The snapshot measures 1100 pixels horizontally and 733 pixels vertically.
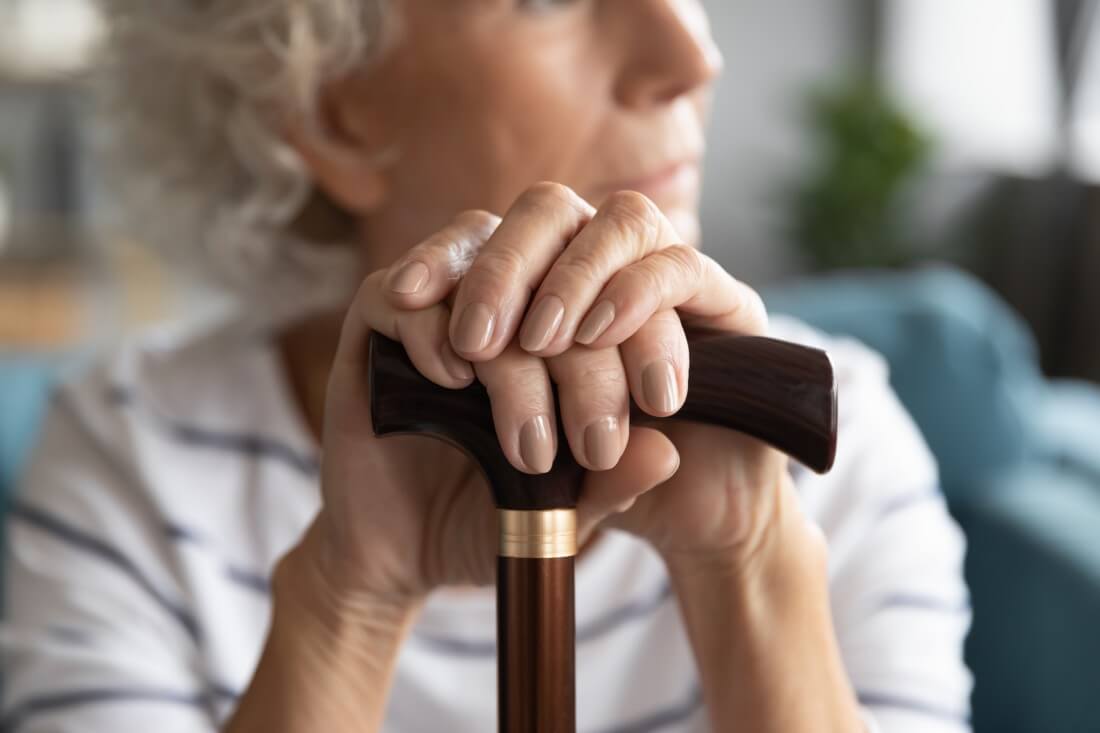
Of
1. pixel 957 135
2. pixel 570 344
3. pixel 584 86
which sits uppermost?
pixel 957 135

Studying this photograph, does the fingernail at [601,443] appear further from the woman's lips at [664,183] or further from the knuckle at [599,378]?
the woman's lips at [664,183]

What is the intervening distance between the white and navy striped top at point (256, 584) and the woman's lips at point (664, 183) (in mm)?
204

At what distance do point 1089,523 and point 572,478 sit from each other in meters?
1.04

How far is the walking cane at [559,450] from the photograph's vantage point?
1.82 feet

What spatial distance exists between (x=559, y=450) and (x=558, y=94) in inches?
16.8

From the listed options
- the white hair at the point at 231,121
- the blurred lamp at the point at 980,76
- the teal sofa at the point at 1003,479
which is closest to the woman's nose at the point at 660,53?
the white hair at the point at 231,121

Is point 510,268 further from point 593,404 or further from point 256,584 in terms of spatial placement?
point 256,584

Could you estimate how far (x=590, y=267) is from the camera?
1.86ft

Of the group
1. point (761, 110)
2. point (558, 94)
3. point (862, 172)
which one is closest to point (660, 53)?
point (558, 94)

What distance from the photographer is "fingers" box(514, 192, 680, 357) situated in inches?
21.5

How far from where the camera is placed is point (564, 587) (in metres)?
0.56

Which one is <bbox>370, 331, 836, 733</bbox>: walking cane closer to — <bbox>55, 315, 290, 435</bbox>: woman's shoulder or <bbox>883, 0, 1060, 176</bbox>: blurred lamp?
<bbox>55, 315, 290, 435</bbox>: woman's shoulder

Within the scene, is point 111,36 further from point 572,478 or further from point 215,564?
point 572,478

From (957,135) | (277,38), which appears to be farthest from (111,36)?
(957,135)
